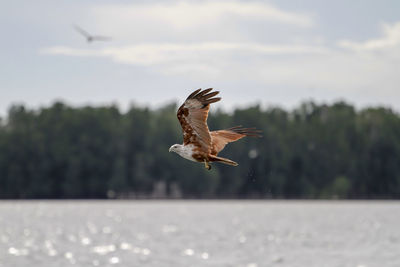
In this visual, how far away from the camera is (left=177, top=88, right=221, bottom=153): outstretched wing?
19047 millimetres

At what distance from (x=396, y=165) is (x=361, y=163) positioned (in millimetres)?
8006

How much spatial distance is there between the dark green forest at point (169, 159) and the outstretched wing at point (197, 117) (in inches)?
5975

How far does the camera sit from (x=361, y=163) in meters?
188

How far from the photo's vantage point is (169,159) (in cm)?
17600

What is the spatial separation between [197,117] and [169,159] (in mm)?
156836

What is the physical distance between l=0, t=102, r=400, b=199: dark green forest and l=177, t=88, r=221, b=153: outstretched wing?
5975 inches
